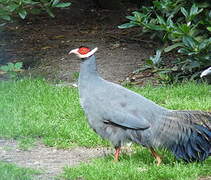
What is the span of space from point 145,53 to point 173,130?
5.19 metres

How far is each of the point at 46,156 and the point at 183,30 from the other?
335 cm

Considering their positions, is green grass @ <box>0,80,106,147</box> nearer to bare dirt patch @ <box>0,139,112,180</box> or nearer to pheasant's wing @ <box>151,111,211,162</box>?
bare dirt patch @ <box>0,139,112,180</box>

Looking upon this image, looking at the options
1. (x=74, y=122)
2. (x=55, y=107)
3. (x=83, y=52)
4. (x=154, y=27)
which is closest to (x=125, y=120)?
(x=83, y=52)

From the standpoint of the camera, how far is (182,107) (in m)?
8.34

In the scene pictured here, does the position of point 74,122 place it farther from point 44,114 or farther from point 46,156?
point 46,156

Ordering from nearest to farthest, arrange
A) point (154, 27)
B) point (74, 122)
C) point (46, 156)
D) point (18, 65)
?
point (46, 156) → point (74, 122) → point (154, 27) → point (18, 65)

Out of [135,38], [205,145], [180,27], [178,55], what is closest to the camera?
[205,145]

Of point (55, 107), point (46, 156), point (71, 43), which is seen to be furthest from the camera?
point (71, 43)

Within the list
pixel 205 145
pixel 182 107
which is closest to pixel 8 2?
pixel 182 107

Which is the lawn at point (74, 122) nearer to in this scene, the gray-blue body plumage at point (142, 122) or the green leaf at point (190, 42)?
the gray-blue body plumage at point (142, 122)

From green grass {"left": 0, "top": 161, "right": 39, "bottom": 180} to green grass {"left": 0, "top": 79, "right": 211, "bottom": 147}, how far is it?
1.00m

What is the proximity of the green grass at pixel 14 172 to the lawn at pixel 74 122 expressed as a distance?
0.34 m

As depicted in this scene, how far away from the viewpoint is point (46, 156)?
695cm

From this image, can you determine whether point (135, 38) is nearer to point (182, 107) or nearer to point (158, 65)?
point (158, 65)
